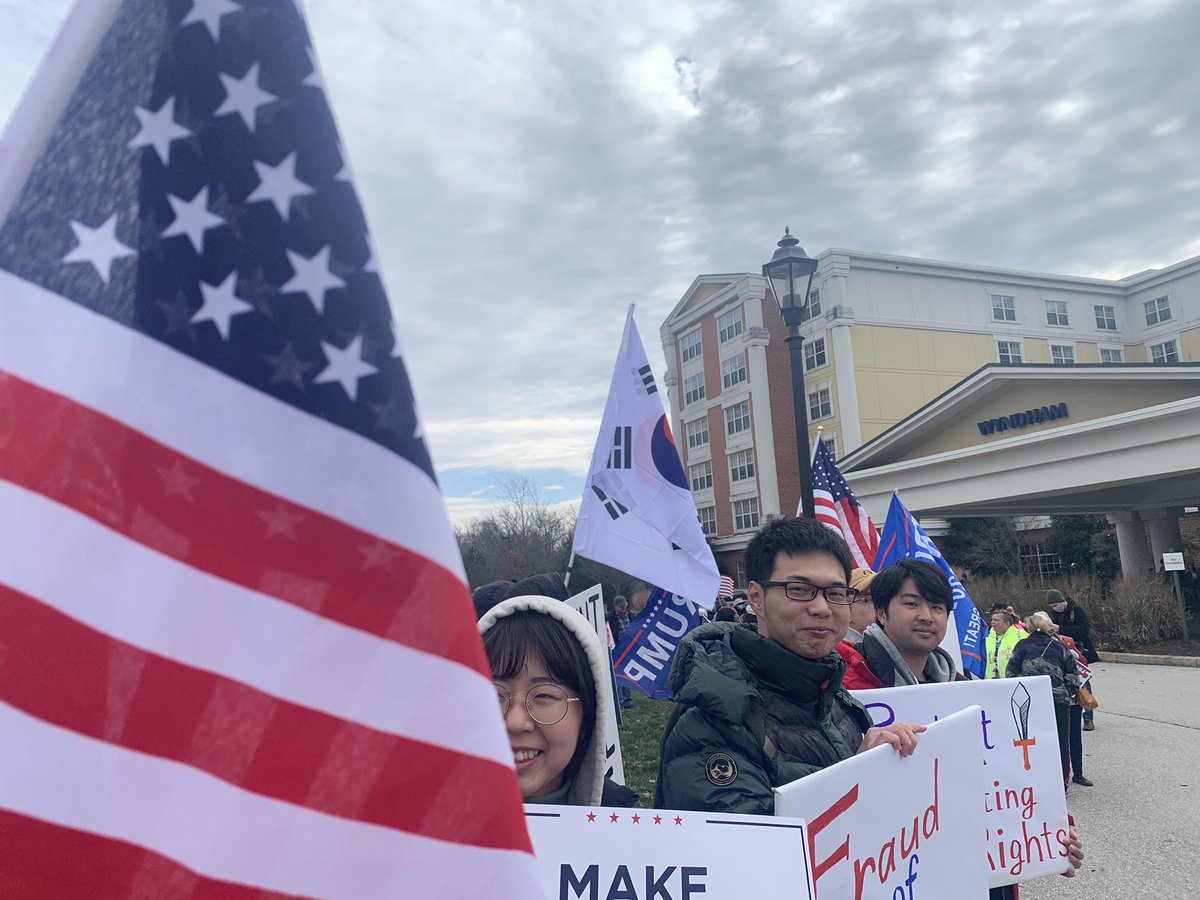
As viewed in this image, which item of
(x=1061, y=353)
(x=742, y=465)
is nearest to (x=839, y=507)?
(x=742, y=465)

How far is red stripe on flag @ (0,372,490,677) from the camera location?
0.97 m

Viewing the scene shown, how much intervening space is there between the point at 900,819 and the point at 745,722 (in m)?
0.58

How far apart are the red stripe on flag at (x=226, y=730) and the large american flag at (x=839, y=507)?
8.37 m

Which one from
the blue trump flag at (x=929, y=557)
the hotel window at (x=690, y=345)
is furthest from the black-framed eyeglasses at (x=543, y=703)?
the hotel window at (x=690, y=345)

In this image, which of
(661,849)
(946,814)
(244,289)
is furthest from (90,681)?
(946,814)

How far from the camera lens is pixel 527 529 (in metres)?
58.5

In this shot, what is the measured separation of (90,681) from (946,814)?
2511 mm

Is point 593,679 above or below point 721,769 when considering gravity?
above

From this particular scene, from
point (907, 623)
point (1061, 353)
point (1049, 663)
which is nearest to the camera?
point (907, 623)

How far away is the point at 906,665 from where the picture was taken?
3.88 meters

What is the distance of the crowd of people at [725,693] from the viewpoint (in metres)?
2.24

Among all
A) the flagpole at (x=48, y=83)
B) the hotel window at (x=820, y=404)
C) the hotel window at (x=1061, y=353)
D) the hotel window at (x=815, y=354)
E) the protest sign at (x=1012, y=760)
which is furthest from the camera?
the hotel window at (x=1061, y=353)

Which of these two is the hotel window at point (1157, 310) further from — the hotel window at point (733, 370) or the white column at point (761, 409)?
the hotel window at point (733, 370)

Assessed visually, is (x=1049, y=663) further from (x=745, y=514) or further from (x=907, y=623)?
(x=745, y=514)
